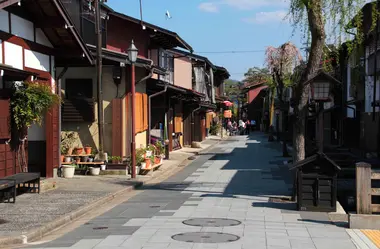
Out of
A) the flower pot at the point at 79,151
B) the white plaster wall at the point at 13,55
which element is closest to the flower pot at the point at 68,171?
the flower pot at the point at 79,151

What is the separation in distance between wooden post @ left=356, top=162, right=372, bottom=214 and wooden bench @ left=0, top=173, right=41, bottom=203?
24.2 ft

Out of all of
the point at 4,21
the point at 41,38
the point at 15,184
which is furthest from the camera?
the point at 41,38

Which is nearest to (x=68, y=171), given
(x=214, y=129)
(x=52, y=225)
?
(x=52, y=225)

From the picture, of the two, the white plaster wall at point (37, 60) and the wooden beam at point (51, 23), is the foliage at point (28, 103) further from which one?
the wooden beam at point (51, 23)

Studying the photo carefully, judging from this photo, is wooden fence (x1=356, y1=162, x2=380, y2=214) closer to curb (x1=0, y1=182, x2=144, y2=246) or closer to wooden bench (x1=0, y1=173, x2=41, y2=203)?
curb (x1=0, y1=182, x2=144, y2=246)

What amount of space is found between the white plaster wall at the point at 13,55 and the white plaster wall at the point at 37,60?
448 millimetres

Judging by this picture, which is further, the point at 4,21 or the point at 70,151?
the point at 70,151

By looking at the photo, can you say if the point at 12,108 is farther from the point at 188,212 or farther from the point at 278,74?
the point at 278,74

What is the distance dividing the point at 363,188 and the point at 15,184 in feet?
25.0

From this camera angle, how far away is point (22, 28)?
557 inches

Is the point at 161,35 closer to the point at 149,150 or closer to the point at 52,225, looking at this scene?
the point at 149,150

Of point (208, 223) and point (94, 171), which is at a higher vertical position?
point (94, 171)

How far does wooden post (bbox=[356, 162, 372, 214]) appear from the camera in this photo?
32.3ft

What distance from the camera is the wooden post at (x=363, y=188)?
986cm
